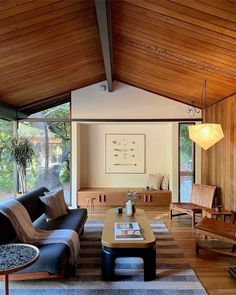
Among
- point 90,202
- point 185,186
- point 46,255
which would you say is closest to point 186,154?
point 185,186

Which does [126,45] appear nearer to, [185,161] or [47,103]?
[47,103]

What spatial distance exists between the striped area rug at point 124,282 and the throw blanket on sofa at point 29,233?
27cm

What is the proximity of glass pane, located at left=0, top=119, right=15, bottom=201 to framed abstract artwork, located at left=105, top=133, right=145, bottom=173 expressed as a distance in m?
2.31

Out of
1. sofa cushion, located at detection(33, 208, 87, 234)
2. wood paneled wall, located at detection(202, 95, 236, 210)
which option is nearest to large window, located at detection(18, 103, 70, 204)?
sofa cushion, located at detection(33, 208, 87, 234)

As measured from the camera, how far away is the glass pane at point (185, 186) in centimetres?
662

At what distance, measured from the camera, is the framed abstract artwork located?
7133 mm

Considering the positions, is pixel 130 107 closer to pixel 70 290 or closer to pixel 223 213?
pixel 223 213

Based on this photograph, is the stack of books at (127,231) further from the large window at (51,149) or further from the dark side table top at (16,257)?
the large window at (51,149)

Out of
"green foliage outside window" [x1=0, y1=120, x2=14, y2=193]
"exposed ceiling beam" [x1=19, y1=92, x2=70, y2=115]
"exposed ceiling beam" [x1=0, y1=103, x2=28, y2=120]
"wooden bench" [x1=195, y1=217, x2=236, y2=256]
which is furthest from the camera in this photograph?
"exposed ceiling beam" [x1=19, y1=92, x2=70, y2=115]

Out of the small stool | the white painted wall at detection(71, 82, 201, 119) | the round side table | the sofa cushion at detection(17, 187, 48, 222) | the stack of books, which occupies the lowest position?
the small stool

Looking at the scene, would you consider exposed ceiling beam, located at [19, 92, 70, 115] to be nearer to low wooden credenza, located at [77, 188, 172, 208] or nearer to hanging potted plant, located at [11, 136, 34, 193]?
hanging potted plant, located at [11, 136, 34, 193]

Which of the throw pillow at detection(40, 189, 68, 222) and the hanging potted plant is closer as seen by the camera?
the throw pillow at detection(40, 189, 68, 222)

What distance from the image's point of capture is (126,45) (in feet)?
14.0

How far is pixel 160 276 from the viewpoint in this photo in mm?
3225
